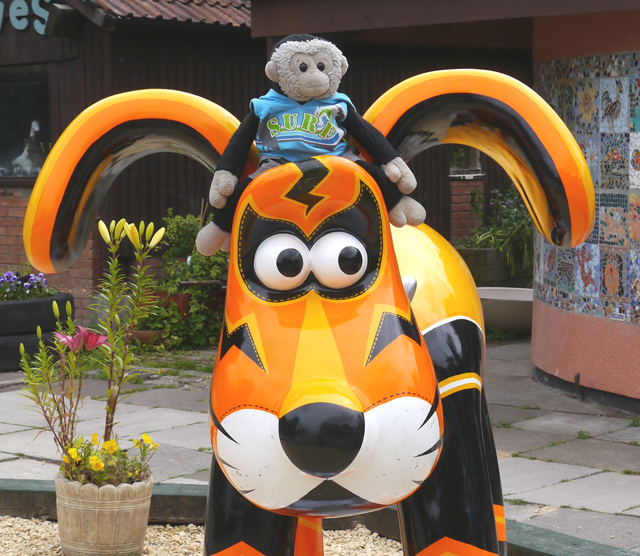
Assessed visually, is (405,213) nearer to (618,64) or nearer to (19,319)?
(618,64)

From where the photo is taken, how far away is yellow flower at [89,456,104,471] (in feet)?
13.3

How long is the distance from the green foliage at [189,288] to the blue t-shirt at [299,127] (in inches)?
284

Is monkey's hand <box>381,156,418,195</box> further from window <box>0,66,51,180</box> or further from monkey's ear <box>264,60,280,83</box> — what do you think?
window <box>0,66,51,180</box>

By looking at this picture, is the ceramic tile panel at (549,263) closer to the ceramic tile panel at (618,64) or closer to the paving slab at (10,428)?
the ceramic tile panel at (618,64)

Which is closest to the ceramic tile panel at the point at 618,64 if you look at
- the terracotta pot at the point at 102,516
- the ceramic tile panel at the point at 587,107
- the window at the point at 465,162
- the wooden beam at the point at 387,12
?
the ceramic tile panel at the point at 587,107

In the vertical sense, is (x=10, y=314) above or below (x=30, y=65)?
below

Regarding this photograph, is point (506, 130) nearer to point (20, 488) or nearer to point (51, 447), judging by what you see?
point (20, 488)

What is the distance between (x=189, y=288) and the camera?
398 inches

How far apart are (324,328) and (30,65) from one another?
29.6ft

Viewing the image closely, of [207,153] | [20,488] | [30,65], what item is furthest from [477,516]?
[30,65]

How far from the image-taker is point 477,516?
304 centimetres

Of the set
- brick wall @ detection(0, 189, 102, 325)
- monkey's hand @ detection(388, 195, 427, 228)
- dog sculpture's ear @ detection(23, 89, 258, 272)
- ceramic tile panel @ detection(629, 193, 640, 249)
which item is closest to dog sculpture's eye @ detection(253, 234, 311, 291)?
monkey's hand @ detection(388, 195, 427, 228)

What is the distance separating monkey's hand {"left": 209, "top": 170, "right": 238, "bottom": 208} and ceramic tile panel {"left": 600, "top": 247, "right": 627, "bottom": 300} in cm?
479

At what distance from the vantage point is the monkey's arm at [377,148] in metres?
2.79
